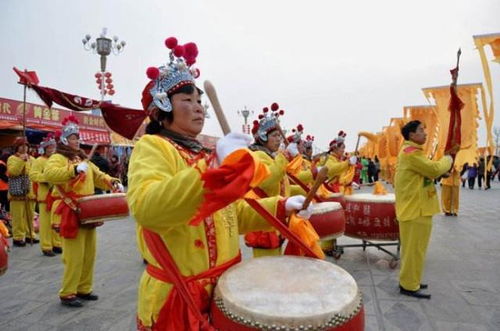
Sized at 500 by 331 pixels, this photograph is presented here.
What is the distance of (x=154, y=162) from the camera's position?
4.27 feet

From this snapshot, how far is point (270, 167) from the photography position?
281 cm

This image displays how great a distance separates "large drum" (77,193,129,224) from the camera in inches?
140

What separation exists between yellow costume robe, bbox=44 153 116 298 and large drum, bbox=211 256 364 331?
2.71 meters

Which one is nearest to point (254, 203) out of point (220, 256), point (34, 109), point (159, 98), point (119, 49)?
point (220, 256)

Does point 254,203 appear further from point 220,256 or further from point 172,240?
point 172,240

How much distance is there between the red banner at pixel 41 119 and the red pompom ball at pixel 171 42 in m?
8.69

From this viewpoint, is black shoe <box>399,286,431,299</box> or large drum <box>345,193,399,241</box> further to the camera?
large drum <box>345,193,399,241</box>

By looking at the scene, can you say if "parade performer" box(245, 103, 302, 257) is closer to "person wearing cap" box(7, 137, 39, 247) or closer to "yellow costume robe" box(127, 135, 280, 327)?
"yellow costume robe" box(127, 135, 280, 327)

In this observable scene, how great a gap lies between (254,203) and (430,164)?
260 centimetres

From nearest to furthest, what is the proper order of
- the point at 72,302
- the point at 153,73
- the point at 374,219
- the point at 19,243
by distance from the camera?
the point at 153,73, the point at 72,302, the point at 374,219, the point at 19,243

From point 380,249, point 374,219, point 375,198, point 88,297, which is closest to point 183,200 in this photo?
point 88,297

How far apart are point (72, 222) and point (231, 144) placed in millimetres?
2958

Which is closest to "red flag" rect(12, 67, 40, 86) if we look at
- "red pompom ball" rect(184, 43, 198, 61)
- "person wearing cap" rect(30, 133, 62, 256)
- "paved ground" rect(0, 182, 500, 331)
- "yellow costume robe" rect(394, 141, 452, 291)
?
"person wearing cap" rect(30, 133, 62, 256)

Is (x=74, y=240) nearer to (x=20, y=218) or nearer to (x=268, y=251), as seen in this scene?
(x=268, y=251)
